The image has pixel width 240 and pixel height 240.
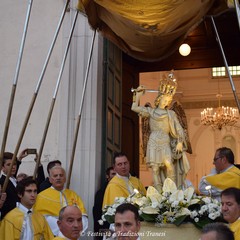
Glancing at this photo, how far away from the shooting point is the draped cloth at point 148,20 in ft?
20.8

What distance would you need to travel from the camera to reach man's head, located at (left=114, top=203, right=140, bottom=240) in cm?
357

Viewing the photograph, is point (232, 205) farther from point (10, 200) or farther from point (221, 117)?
point (221, 117)

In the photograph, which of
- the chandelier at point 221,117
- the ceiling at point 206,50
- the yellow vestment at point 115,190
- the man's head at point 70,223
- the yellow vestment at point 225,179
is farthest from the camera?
the chandelier at point 221,117

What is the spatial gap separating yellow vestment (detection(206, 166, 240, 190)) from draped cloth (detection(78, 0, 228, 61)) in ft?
6.39

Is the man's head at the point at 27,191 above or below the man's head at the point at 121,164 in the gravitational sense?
below

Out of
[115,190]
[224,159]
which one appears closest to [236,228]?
[224,159]

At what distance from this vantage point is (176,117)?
24.9 feet

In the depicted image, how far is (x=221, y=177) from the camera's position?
228 inches

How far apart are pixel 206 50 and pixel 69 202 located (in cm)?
574

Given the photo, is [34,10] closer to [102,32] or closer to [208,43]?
[102,32]

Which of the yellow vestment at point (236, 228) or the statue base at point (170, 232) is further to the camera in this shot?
the statue base at point (170, 232)

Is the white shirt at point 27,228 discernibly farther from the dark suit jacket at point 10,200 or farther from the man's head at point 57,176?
the man's head at point 57,176

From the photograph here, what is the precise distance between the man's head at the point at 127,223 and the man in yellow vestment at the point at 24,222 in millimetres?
1788

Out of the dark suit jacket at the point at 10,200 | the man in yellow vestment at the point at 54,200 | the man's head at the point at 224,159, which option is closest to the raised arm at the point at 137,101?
the man in yellow vestment at the point at 54,200
